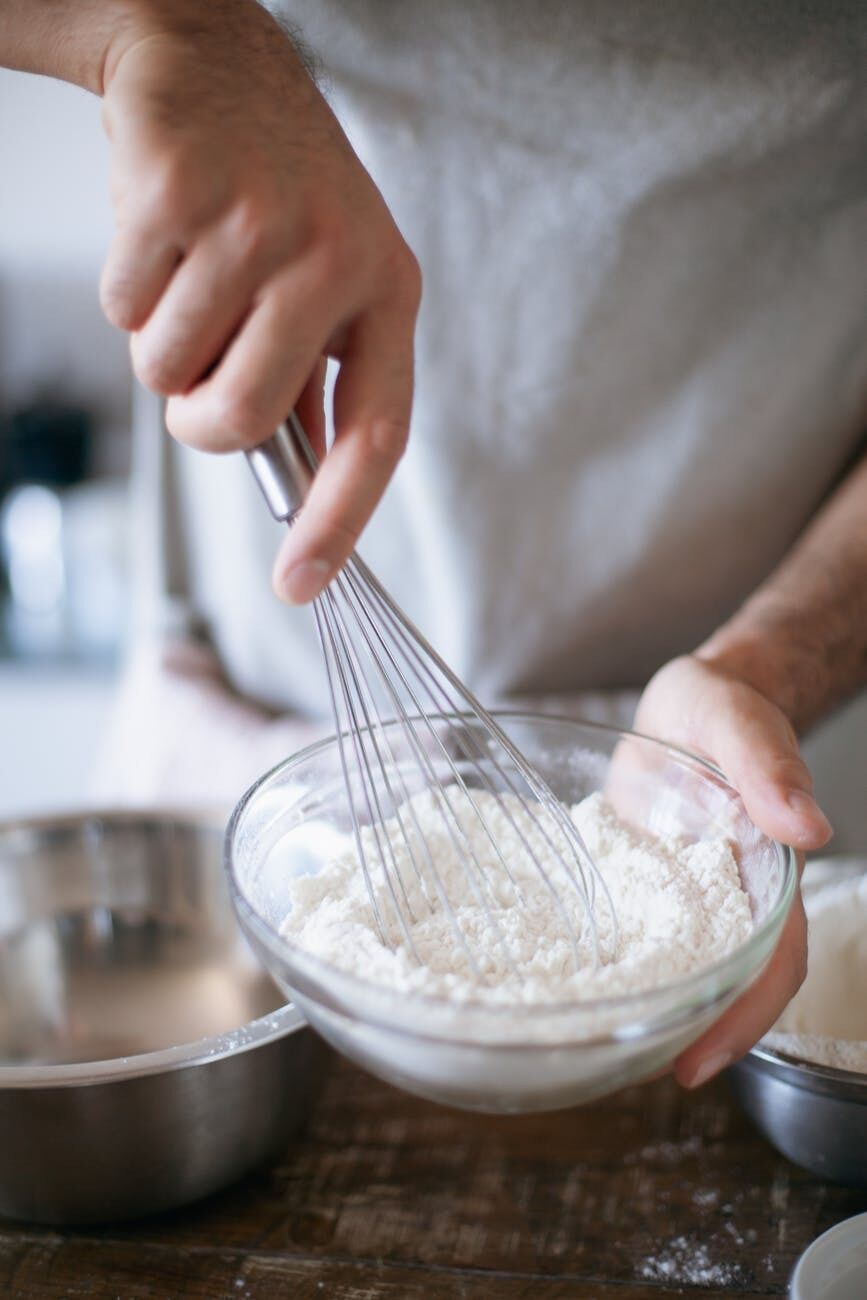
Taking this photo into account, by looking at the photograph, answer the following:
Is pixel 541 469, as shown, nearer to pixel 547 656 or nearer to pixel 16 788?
pixel 547 656

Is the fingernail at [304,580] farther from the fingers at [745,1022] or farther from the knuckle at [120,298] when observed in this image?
the fingers at [745,1022]

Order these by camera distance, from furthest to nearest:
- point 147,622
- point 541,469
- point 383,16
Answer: point 147,622 → point 541,469 → point 383,16

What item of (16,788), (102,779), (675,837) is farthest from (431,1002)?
(16,788)

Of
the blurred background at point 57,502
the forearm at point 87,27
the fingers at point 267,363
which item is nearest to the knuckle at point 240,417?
the fingers at point 267,363

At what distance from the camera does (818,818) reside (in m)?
0.50

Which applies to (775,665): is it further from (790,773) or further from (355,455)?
(355,455)

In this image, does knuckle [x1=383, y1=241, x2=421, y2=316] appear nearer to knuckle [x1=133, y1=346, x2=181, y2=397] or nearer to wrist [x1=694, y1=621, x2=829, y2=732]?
knuckle [x1=133, y1=346, x2=181, y2=397]

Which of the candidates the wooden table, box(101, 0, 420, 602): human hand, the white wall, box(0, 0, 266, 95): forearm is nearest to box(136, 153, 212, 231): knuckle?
box(101, 0, 420, 602): human hand

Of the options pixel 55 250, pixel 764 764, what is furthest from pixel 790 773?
pixel 55 250

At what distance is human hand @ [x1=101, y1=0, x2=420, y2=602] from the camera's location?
40 centimetres

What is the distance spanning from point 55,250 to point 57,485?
15.3 inches

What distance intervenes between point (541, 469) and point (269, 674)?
1.03 ft

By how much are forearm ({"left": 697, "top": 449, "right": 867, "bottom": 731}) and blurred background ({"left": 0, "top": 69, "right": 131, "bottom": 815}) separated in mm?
974

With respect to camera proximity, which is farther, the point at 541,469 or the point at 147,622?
the point at 147,622
